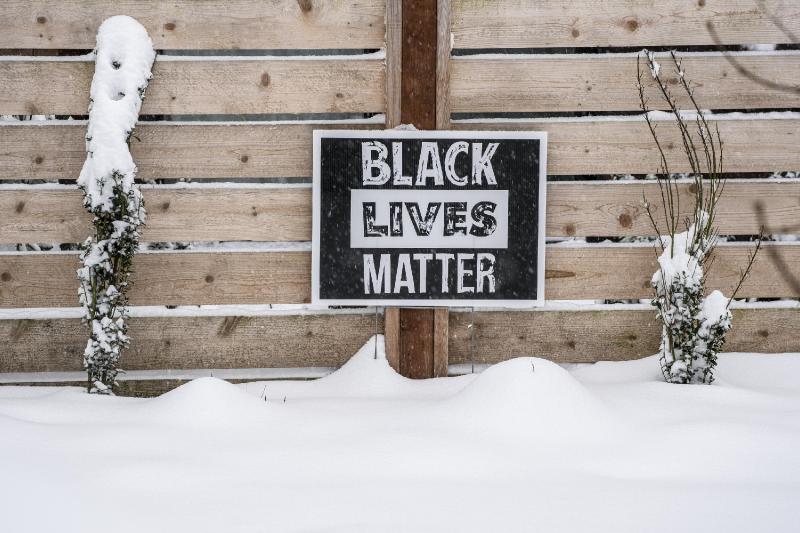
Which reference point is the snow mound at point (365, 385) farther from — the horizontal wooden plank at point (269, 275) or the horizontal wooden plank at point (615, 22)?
the horizontal wooden plank at point (615, 22)

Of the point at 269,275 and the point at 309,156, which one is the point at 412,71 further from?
the point at 269,275

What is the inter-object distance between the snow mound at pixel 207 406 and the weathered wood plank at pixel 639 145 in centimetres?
209

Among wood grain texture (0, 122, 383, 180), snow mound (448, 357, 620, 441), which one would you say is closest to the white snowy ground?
snow mound (448, 357, 620, 441)

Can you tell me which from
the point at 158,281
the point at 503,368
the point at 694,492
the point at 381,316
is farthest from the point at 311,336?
the point at 694,492

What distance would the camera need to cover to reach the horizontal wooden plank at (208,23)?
3561mm

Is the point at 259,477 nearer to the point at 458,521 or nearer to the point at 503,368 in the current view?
the point at 458,521

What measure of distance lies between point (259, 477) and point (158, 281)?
186 centimetres

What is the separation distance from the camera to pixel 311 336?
148 inches

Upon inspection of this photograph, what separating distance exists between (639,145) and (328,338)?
88.1 inches

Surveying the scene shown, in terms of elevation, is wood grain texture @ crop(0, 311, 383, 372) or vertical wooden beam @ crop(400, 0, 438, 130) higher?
vertical wooden beam @ crop(400, 0, 438, 130)

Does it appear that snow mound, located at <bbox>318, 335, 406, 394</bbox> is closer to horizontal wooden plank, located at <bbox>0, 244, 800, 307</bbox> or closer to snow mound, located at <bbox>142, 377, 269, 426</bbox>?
horizontal wooden plank, located at <bbox>0, 244, 800, 307</bbox>

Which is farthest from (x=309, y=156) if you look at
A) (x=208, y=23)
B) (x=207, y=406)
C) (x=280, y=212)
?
(x=207, y=406)

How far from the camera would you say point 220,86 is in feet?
11.9

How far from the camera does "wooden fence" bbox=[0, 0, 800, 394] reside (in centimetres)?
361
